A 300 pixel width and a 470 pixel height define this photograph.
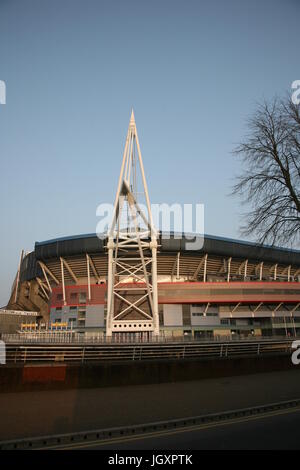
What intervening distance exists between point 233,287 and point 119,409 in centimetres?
4768

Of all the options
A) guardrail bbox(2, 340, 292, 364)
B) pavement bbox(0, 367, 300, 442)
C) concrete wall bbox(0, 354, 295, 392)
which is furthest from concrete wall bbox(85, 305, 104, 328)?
pavement bbox(0, 367, 300, 442)

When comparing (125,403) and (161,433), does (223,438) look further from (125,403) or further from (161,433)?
(125,403)

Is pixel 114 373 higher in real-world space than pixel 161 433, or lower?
higher

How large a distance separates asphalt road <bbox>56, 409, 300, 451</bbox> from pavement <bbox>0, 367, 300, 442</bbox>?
1.20m

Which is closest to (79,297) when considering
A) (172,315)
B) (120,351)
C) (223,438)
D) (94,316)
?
(94,316)

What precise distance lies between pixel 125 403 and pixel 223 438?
440 centimetres

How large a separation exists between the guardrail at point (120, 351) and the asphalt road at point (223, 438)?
8100 mm

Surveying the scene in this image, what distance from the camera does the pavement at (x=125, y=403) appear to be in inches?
315

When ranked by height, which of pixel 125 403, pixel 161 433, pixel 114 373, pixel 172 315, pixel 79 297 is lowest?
pixel 125 403

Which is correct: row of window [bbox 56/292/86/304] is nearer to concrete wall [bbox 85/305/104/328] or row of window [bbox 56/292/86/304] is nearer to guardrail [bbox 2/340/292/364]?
concrete wall [bbox 85/305/104/328]

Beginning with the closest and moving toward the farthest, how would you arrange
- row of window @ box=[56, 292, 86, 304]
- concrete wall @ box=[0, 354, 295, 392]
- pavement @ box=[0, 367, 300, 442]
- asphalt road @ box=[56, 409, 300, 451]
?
asphalt road @ box=[56, 409, 300, 451]
pavement @ box=[0, 367, 300, 442]
concrete wall @ box=[0, 354, 295, 392]
row of window @ box=[56, 292, 86, 304]

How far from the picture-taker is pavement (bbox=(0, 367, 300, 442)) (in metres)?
8.00

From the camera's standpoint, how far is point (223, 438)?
6.89 meters

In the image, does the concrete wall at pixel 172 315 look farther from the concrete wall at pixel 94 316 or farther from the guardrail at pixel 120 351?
the guardrail at pixel 120 351
